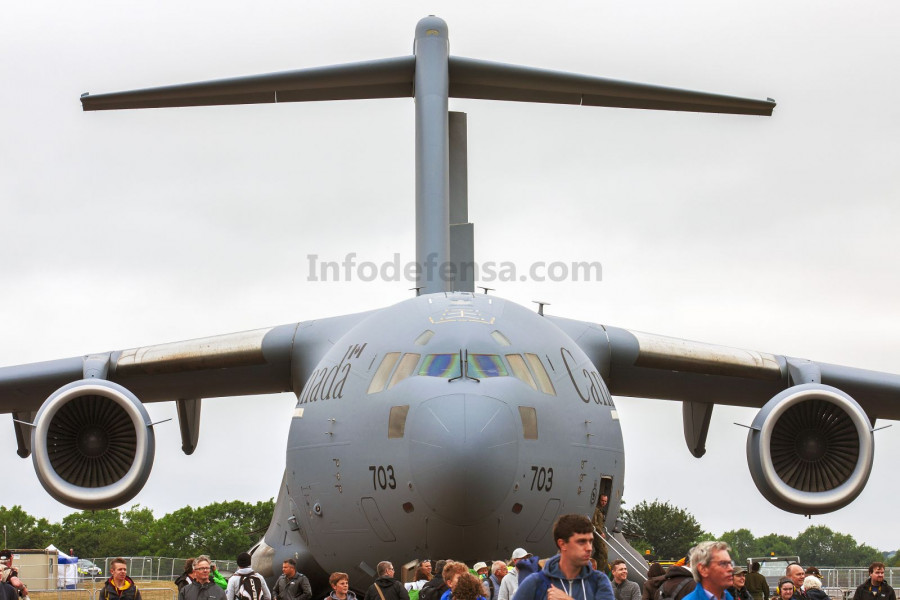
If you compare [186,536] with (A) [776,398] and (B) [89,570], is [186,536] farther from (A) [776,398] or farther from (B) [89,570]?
(A) [776,398]

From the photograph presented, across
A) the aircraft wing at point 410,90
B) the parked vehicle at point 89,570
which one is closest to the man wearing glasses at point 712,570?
the aircraft wing at point 410,90

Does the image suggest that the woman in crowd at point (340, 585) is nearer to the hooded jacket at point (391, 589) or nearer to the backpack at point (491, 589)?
the hooded jacket at point (391, 589)

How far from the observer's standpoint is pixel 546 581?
4277 millimetres

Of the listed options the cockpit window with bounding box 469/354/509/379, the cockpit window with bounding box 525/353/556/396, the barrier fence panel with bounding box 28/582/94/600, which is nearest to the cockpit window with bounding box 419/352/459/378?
the cockpit window with bounding box 469/354/509/379

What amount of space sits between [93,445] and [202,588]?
3.70m

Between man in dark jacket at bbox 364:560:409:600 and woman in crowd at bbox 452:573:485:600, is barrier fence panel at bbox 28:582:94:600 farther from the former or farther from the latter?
woman in crowd at bbox 452:573:485:600

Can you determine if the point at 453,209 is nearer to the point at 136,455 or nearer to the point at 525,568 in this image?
the point at 136,455

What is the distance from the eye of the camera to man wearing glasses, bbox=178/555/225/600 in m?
8.38

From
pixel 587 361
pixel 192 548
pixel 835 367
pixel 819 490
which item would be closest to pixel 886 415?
pixel 835 367

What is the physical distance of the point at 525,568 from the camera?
599 cm

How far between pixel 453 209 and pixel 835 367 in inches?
185

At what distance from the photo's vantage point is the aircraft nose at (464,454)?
8.06 meters

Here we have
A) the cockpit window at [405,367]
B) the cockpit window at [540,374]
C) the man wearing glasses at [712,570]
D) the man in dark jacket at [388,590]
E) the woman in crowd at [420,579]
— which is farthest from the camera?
the cockpit window at [540,374]

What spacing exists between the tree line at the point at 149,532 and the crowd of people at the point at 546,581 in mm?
38930
